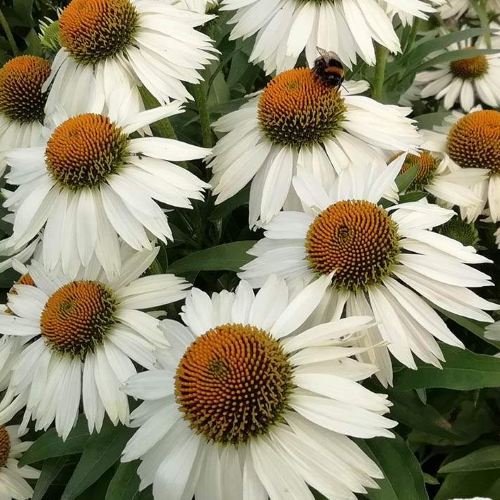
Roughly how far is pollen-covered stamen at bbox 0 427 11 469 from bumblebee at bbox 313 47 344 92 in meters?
0.95

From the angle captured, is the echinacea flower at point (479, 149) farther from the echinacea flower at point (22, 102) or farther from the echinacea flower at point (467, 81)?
the echinacea flower at point (22, 102)

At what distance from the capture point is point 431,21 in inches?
84.5

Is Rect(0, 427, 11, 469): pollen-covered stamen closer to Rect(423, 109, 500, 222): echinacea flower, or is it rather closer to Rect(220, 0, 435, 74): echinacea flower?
Rect(220, 0, 435, 74): echinacea flower

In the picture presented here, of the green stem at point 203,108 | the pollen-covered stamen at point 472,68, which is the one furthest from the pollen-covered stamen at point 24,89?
the pollen-covered stamen at point 472,68

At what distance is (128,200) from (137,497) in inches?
18.3

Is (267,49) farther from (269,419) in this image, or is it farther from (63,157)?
(269,419)

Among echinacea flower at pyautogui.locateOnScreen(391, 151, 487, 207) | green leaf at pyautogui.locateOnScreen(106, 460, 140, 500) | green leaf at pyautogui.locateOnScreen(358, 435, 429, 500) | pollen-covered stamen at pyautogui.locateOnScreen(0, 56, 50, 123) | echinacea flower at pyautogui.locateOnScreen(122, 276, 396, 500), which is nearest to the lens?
echinacea flower at pyautogui.locateOnScreen(122, 276, 396, 500)

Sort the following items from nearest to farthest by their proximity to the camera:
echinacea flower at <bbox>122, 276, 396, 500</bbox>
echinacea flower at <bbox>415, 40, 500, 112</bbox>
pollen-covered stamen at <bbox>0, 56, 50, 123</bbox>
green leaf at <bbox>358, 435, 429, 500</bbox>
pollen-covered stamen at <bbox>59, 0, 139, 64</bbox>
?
echinacea flower at <bbox>122, 276, 396, 500</bbox>
green leaf at <bbox>358, 435, 429, 500</bbox>
pollen-covered stamen at <bbox>59, 0, 139, 64</bbox>
pollen-covered stamen at <bbox>0, 56, 50, 123</bbox>
echinacea flower at <bbox>415, 40, 500, 112</bbox>

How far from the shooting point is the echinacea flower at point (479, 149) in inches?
51.5

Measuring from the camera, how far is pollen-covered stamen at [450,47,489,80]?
1896 mm

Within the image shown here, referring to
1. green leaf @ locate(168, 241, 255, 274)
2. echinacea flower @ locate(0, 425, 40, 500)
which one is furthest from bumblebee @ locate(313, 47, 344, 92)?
echinacea flower @ locate(0, 425, 40, 500)

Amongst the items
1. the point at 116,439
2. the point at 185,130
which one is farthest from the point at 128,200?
the point at 185,130

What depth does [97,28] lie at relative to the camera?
1113 mm

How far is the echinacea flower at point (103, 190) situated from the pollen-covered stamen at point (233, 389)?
0.25 m
